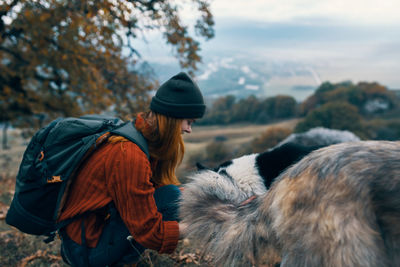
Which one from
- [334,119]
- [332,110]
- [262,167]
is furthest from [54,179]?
[332,110]

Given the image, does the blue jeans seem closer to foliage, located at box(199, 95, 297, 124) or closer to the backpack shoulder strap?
the backpack shoulder strap

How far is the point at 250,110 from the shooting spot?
14430mm

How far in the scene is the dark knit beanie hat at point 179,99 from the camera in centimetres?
204

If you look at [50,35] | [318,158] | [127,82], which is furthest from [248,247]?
[127,82]

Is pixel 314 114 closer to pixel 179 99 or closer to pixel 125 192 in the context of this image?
pixel 179 99

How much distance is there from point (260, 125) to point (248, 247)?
A: 11.4 m

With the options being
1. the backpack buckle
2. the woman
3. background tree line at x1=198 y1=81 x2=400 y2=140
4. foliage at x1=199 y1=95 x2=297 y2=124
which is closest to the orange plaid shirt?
the woman

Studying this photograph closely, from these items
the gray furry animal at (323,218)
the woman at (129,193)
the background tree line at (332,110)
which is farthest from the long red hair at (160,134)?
the background tree line at (332,110)

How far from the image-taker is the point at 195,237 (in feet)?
6.20

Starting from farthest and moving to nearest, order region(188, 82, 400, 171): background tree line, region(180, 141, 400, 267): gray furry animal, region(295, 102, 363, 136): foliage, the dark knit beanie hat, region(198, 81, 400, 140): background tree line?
1. region(198, 81, 400, 140): background tree line
2. region(188, 82, 400, 171): background tree line
3. region(295, 102, 363, 136): foliage
4. the dark knit beanie hat
5. region(180, 141, 400, 267): gray furry animal

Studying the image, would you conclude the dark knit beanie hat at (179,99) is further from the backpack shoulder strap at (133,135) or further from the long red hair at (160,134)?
the backpack shoulder strap at (133,135)

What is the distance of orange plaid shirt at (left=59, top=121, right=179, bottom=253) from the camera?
6.16 feet

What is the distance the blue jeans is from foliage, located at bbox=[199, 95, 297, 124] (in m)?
10.4

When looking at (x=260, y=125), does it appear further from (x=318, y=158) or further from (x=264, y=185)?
(x=318, y=158)
